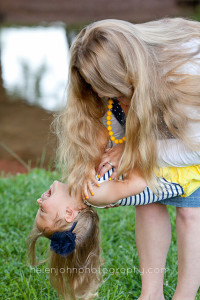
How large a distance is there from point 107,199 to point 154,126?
1.15 ft

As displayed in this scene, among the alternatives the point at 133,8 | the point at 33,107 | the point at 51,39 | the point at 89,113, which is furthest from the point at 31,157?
the point at 133,8

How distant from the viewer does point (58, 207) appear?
2.20 meters

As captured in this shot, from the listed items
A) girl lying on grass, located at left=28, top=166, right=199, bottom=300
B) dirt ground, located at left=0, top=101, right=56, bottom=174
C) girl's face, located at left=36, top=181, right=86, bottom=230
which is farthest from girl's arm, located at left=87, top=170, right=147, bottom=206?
dirt ground, located at left=0, top=101, right=56, bottom=174

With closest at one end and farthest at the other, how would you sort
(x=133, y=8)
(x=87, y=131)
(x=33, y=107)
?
(x=87, y=131)
(x=33, y=107)
(x=133, y=8)

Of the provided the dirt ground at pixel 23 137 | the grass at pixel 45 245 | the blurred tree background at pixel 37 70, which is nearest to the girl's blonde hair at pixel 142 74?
the blurred tree background at pixel 37 70

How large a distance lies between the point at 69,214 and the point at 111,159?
29cm

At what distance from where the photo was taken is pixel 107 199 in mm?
2123

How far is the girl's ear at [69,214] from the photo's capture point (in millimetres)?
2197

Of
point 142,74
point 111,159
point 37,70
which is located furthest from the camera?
point 37,70

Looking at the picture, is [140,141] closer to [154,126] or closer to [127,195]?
[154,126]

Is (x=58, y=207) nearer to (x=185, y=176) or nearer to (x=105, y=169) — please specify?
(x=105, y=169)

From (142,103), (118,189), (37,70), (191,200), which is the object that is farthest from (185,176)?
(37,70)

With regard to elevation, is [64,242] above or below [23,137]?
above

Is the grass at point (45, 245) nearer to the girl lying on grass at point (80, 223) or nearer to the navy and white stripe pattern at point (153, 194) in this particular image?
the girl lying on grass at point (80, 223)
